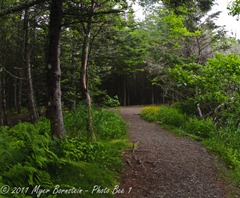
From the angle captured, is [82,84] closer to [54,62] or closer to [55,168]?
[54,62]

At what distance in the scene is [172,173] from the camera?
19.5ft

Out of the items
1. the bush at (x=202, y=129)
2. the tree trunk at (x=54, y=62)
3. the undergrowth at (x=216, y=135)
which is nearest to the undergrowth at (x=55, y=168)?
the tree trunk at (x=54, y=62)

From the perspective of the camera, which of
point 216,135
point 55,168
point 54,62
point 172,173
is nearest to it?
point 55,168

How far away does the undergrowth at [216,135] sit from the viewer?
22.1ft

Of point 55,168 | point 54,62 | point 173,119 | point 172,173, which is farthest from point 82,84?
point 173,119

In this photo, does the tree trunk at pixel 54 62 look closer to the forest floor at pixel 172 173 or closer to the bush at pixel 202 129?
the forest floor at pixel 172 173

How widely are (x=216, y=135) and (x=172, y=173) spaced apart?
384cm

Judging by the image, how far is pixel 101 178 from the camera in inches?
189

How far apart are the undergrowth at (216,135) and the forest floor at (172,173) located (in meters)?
0.28

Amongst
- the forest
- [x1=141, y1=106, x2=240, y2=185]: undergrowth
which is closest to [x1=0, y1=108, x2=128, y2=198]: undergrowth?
the forest

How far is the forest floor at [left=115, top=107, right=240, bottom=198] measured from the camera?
504 centimetres

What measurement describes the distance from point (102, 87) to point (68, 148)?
2750 cm

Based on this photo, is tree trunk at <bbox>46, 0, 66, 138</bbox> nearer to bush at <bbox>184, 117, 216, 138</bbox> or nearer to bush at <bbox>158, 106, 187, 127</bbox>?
bush at <bbox>184, 117, 216, 138</bbox>

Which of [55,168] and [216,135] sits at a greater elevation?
[55,168]
